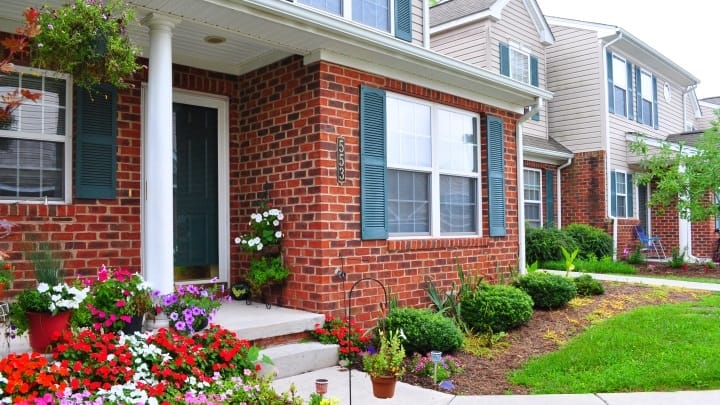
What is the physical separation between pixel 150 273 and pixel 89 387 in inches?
47.4

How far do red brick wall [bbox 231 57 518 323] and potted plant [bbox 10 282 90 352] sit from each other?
7.47ft

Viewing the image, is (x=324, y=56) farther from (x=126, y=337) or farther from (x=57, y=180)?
(x=126, y=337)

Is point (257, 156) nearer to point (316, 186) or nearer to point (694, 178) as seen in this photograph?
point (316, 186)

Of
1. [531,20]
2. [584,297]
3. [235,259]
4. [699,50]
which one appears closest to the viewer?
[235,259]

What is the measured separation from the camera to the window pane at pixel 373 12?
8.05 meters

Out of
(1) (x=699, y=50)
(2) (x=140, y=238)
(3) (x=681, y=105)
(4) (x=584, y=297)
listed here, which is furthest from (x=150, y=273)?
(1) (x=699, y=50)

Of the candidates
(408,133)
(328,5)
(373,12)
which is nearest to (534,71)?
(373,12)

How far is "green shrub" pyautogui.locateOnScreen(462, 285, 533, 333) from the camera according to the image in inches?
243

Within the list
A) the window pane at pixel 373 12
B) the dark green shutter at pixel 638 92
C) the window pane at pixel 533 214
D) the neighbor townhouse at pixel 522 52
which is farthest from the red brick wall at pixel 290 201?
the dark green shutter at pixel 638 92

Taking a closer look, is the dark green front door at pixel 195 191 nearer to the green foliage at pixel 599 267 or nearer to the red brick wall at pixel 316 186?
the red brick wall at pixel 316 186

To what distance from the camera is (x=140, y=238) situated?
5.55 meters

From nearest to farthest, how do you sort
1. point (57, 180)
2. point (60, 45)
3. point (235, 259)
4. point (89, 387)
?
point (89, 387), point (60, 45), point (57, 180), point (235, 259)

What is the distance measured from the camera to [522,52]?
13734 millimetres

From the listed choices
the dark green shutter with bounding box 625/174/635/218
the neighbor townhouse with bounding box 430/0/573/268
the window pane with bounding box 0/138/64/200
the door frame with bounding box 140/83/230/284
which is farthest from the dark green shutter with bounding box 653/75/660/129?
the window pane with bounding box 0/138/64/200
